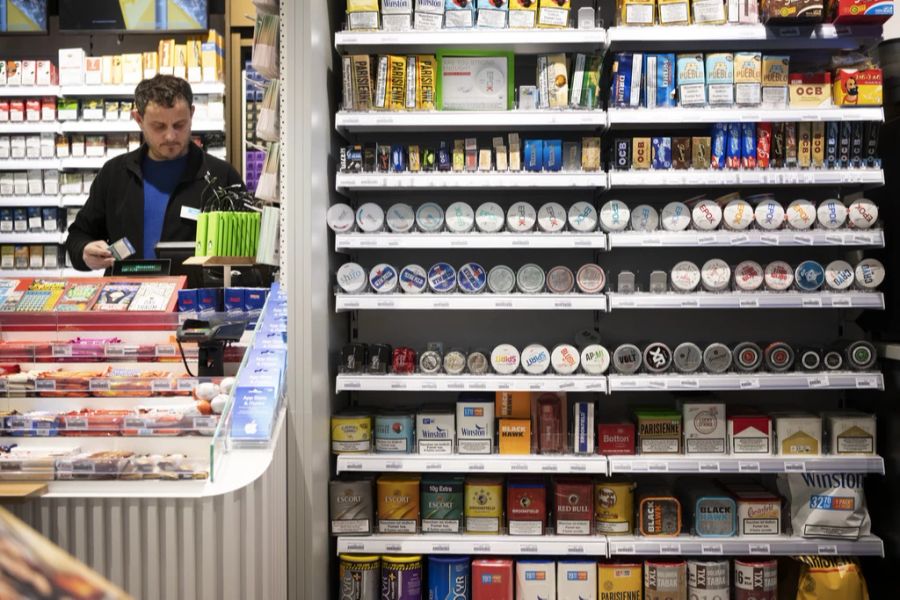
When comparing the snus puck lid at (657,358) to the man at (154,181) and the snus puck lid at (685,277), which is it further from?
the man at (154,181)

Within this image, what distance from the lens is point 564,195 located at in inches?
158

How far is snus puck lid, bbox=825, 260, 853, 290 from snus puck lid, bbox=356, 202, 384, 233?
6.48 ft

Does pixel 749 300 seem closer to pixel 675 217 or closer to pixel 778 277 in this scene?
pixel 778 277

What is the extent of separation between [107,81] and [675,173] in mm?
4522

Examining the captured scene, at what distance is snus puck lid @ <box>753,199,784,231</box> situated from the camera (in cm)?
357

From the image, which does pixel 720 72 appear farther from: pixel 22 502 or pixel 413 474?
pixel 22 502

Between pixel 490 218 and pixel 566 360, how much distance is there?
0.71 metres

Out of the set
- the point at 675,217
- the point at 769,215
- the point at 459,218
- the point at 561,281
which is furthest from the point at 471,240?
the point at 769,215

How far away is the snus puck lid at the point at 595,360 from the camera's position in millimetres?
3611

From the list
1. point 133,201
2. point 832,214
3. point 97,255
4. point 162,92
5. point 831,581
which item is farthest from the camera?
point 133,201

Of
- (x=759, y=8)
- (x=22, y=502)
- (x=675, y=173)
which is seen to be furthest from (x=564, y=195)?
(x=22, y=502)

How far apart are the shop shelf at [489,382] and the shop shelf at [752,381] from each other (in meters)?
0.13

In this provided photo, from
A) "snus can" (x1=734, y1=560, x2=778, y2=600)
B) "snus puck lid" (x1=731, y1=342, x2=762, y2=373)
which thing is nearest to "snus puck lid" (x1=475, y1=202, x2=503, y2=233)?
"snus puck lid" (x1=731, y1=342, x2=762, y2=373)

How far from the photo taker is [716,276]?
11.9ft
